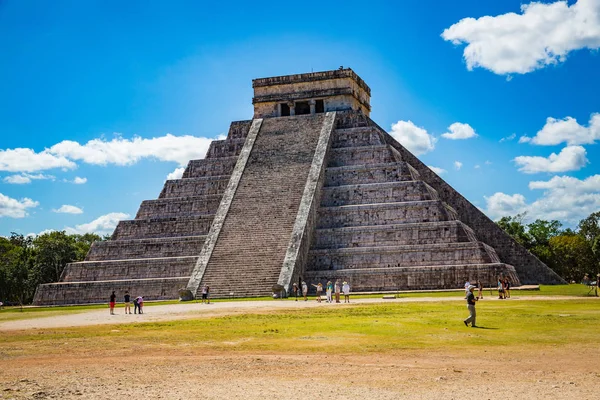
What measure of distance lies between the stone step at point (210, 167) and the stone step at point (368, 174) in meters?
5.89

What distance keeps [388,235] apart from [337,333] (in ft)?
59.7

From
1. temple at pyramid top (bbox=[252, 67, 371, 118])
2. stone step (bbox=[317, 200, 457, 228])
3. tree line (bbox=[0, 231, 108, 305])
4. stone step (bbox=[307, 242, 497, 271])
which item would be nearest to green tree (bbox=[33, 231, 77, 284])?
tree line (bbox=[0, 231, 108, 305])

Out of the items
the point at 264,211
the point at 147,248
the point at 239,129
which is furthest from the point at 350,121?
the point at 147,248

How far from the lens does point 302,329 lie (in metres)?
15.6

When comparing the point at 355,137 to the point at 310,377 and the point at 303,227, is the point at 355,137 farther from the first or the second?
the point at 310,377

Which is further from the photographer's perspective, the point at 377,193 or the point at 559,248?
the point at 559,248

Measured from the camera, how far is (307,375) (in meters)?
9.82

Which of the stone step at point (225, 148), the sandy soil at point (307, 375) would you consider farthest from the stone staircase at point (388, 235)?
the sandy soil at point (307, 375)

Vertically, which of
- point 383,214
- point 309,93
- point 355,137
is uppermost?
point 309,93

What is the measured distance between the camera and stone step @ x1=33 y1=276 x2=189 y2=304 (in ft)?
105

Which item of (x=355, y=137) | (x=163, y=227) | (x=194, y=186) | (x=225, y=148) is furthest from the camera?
(x=225, y=148)

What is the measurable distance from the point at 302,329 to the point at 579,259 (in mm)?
47700

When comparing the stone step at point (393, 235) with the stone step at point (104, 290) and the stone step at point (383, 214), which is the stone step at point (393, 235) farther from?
the stone step at point (104, 290)

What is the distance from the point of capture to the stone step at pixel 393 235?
103 feet
